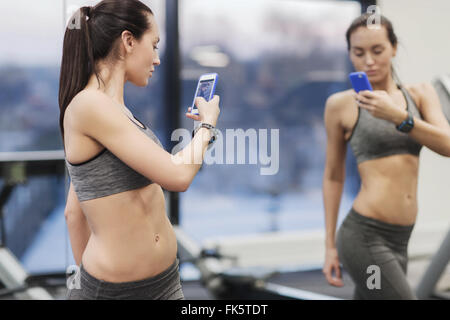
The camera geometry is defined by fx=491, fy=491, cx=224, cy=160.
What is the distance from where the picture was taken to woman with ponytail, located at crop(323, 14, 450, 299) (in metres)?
1.75

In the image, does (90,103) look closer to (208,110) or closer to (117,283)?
(208,110)

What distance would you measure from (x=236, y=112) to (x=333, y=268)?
2.34 meters

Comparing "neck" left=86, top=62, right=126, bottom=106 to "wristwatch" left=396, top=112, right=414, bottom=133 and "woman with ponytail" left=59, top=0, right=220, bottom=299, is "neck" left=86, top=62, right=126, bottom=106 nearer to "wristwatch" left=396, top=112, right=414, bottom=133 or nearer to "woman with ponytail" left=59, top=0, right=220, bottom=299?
"woman with ponytail" left=59, top=0, right=220, bottom=299

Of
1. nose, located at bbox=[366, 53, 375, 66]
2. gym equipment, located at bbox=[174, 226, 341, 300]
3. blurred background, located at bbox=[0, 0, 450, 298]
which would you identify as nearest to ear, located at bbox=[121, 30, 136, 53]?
nose, located at bbox=[366, 53, 375, 66]

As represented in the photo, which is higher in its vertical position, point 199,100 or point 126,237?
point 199,100

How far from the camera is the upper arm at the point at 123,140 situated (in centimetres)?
108

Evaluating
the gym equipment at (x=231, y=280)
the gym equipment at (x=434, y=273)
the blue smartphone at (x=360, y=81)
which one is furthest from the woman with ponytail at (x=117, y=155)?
the gym equipment at (x=434, y=273)

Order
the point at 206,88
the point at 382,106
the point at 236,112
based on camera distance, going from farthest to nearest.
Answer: the point at 236,112, the point at 382,106, the point at 206,88

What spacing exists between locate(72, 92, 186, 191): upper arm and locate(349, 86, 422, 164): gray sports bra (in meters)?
0.95

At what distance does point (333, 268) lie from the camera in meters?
1.94

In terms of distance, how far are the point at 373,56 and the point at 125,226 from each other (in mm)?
1090

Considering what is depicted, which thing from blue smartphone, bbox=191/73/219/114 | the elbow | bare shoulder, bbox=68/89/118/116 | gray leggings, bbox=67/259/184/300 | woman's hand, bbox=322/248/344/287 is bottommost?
woman's hand, bbox=322/248/344/287

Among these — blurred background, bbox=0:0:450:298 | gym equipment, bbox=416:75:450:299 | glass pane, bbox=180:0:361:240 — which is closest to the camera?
gym equipment, bbox=416:75:450:299

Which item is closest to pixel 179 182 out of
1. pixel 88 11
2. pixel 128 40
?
pixel 128 40
